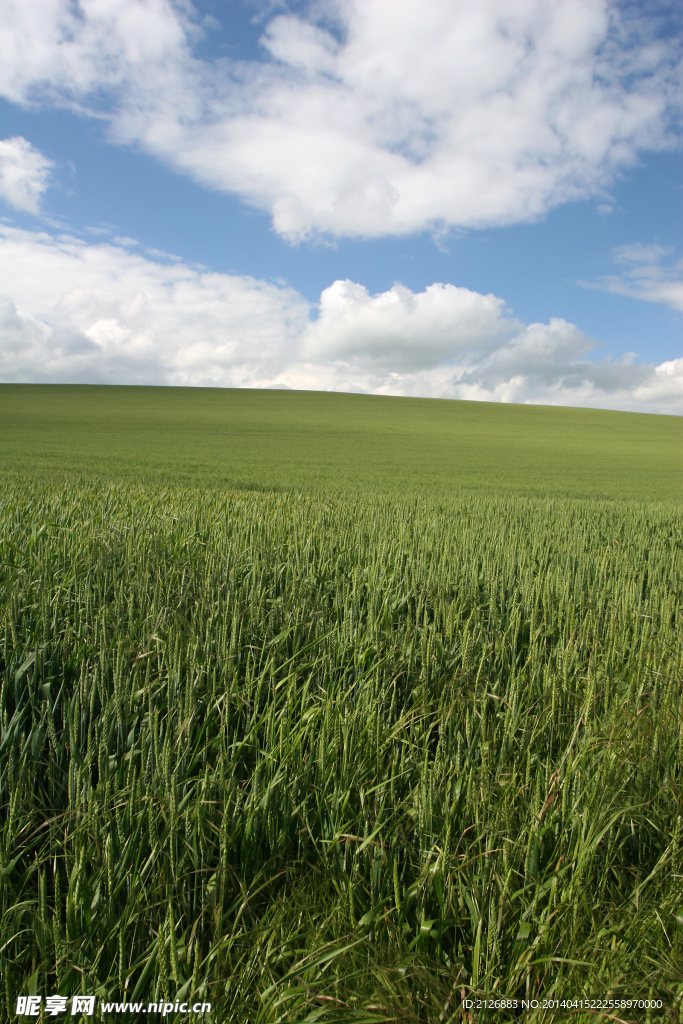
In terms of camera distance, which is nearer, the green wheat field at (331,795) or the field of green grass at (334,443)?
the green wheat field at (331,795)

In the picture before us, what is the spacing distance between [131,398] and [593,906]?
6092cm

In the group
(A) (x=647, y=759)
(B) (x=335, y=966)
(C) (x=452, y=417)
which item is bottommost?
(B) (x=335, y=966)

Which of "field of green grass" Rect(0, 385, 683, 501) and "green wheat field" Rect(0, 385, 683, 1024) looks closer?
"green wheat field" Rect(0, 385, 683, 1024)

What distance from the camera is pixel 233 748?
2018 mm

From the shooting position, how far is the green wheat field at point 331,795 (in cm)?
140

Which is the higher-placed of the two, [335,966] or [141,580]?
[141,580]

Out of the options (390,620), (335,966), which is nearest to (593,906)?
(335,966)

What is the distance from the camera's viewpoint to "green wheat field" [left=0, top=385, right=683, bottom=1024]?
1399mm

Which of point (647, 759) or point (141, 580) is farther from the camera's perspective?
point (141, 580)

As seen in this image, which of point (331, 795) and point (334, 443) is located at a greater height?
point (334, 443)

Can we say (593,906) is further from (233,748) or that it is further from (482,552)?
(482,552)

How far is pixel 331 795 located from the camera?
1.81 metres

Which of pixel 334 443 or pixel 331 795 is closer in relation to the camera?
pixel 331 795

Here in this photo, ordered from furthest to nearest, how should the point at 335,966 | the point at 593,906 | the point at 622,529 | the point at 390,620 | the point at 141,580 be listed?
the point at 622,529 < the point at 141,580 < the point at 390,620 < the point at 593,906 < the point at 335,966
